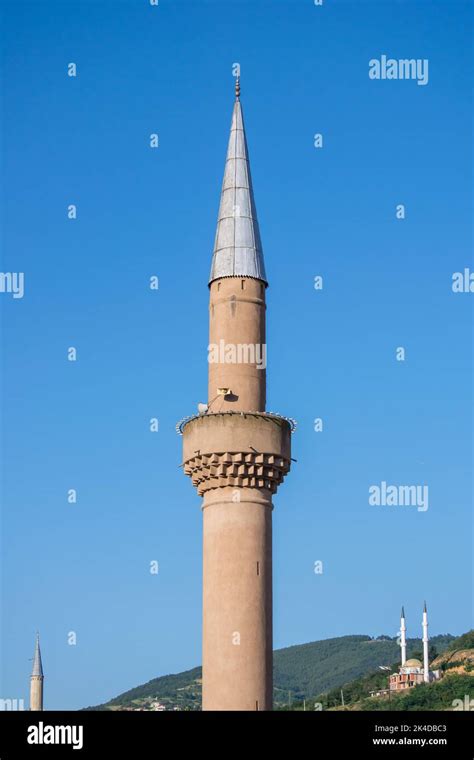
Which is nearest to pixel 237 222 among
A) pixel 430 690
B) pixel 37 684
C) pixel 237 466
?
pixel 237 466

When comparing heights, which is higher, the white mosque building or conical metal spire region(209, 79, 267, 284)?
conical metal spire region(209, 79, 267, 284)

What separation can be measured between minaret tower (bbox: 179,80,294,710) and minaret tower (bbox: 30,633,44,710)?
1951 inches

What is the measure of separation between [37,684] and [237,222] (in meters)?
51.5

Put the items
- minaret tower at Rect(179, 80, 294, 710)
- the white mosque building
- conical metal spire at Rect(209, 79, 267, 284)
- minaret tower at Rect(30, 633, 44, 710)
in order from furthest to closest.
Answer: the white mosque building → minaret tower at Rect(30, 633, 44, 710) → conical metal spire at Rect(209, 79, 267, 284) → minaret tower at Rect(179, 80, 294, 710)

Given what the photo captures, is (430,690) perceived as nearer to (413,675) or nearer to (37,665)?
(413,675)

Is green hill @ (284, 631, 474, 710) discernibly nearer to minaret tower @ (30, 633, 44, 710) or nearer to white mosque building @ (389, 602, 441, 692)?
white mosque building @ (389, 602, 441, 692)

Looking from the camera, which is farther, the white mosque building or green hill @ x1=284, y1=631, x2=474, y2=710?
the white mosque building

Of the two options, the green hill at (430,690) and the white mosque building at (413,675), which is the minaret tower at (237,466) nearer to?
the green hill at (430,690)

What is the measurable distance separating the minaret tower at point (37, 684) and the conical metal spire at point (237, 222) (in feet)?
167

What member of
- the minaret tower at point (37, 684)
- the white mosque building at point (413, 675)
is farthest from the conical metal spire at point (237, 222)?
the white mosque building at point (413, 675)


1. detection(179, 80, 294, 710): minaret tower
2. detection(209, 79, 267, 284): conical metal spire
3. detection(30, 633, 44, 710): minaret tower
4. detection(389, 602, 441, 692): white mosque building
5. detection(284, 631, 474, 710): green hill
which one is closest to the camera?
detection(179, 80, 294, 710): minaret tower

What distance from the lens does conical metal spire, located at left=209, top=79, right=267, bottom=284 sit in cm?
3422

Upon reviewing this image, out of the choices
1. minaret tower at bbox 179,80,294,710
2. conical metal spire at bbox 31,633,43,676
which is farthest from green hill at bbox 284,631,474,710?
minaret tower at bbox 179,80,294,710
